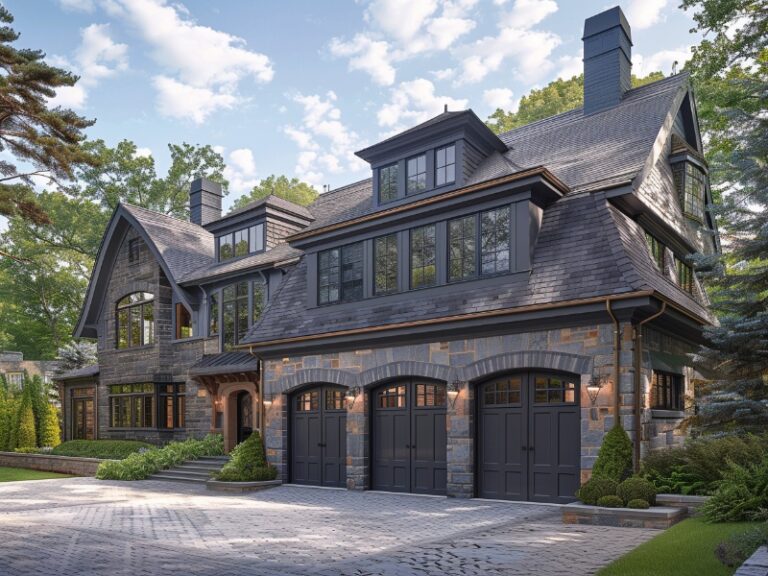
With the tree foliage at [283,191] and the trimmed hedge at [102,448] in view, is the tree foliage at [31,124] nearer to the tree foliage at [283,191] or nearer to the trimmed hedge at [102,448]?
the trimmed hedge at [102,448]

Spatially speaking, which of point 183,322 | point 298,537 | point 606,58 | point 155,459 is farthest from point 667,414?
point 183,322

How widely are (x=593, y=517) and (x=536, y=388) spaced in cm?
345

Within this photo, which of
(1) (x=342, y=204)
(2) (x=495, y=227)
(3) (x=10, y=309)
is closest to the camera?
(2) (x=495, y=227)

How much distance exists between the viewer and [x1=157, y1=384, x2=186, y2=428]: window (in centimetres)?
2581

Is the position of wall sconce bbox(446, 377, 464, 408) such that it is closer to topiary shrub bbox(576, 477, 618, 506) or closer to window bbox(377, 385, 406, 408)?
window bbox(377, 385, 406, 408)

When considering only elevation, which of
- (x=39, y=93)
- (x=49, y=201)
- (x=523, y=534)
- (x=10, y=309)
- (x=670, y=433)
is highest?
(x=49, y=201)

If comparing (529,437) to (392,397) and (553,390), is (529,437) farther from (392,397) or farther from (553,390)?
(392,397)

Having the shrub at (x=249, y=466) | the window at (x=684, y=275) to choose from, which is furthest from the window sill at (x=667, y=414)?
the shrub at (x=249, y=466)

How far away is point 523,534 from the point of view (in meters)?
10.8

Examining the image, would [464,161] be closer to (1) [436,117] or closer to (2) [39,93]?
(1) [436,117]

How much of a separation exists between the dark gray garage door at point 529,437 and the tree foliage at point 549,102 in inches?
859

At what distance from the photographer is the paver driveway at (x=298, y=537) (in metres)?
8.93

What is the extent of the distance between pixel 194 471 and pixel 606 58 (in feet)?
56.0

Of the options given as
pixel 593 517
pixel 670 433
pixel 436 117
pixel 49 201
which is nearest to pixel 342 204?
pixel 436 117
